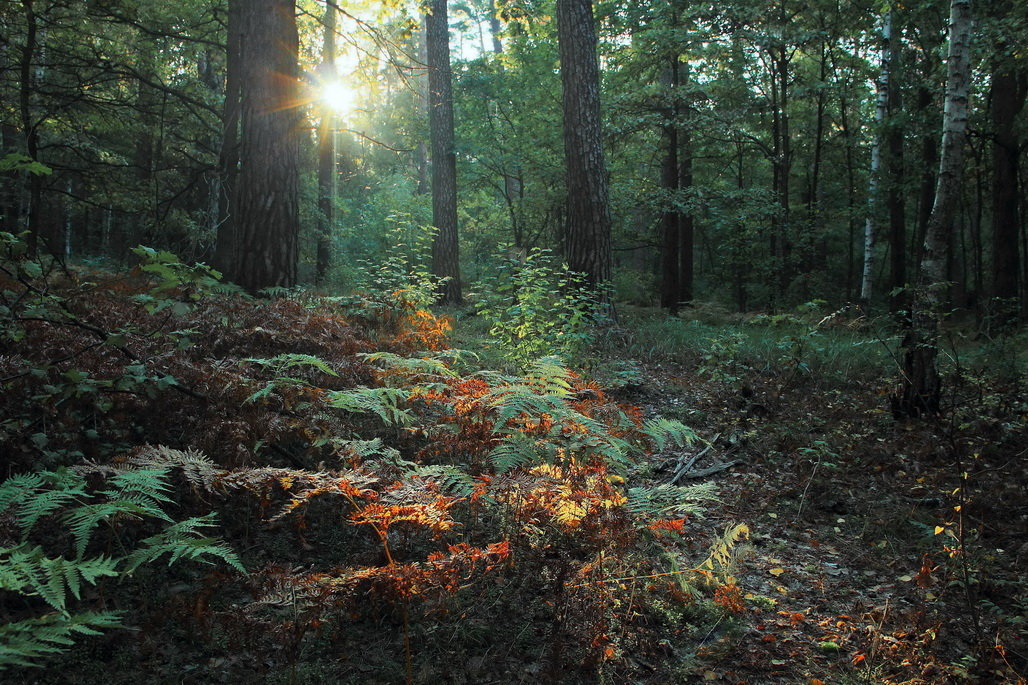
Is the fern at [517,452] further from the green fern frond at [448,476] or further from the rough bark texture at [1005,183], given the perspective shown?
the rough bark texture at [1005,183]

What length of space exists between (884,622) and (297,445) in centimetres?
320

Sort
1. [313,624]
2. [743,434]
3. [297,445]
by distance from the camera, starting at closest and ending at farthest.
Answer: [313,624] < [297,445] < [743,434]

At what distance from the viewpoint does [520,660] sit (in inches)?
87.0

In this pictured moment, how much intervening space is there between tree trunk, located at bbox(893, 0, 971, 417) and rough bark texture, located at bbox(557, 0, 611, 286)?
4615mm

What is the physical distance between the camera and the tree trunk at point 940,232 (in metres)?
5.41

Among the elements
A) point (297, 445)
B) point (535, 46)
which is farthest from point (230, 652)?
point (535, 46)

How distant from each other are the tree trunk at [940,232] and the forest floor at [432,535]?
831 mm

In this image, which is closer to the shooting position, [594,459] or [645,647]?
[645,647]

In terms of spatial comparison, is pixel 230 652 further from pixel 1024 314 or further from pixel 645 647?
pixel 1024 314

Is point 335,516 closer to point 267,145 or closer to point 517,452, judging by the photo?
point 517,452

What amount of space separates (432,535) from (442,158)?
41.0 ft

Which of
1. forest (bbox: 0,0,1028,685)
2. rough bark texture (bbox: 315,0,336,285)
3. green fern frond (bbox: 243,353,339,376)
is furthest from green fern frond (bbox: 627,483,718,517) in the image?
rough bark texture (bbox: 315,0,336,285)

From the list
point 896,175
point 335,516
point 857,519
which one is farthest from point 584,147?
point 896,175

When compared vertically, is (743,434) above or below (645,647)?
above
